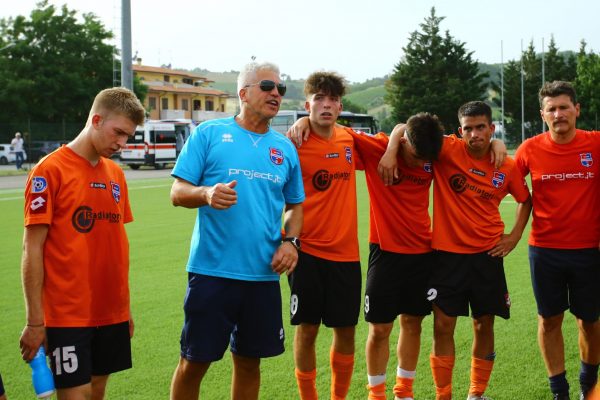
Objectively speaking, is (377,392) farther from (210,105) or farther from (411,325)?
(210,105)

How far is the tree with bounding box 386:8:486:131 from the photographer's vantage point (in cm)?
7138

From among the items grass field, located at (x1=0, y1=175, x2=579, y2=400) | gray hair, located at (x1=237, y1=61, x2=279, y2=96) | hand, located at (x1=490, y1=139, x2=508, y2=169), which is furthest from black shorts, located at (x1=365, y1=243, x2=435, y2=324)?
gray hair, located at (x1=237, y1=61, x2=279, y2=96)

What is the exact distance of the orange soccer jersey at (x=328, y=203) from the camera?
179 inches

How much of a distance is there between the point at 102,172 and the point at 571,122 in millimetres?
3364

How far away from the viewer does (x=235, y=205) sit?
376 cm

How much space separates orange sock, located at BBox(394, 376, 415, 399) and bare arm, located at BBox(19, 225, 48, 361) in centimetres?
249

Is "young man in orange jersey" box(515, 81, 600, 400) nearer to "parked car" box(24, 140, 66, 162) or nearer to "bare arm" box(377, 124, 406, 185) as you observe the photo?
"bare arm" box(377, 124, 406, 185)

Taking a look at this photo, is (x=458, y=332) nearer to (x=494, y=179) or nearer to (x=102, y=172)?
(x=494, y=179)

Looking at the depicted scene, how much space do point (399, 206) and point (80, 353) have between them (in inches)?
97.0

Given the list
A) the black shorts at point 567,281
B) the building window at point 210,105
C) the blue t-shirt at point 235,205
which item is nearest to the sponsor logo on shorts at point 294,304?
the blue t-shirt at point 235,205

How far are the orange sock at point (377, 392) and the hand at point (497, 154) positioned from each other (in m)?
1.76

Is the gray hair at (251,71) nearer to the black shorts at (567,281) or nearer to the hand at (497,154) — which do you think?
the hand at (497,154)

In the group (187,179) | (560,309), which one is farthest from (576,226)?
(187,179)

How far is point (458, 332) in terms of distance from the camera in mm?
6305
